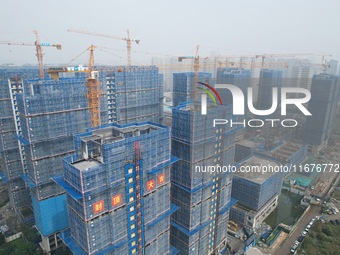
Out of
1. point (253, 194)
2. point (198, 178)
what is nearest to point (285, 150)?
point (253, 194)

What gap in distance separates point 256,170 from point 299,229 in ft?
43.3

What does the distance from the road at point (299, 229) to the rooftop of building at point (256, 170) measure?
425 inches

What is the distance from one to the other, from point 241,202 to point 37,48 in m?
59.2

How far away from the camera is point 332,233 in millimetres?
46094

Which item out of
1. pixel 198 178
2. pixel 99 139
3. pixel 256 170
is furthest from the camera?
pixel 256 170

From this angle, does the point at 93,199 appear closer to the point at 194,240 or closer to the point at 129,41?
the point at 194,240

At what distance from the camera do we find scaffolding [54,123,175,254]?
912 inches

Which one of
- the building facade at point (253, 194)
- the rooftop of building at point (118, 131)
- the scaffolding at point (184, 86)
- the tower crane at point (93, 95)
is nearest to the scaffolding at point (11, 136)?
the tower crane at point (93, 95)

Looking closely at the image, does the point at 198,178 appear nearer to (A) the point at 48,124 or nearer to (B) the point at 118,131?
(B) the point at 118,131

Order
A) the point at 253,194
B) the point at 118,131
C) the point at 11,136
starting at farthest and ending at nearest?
the point at 253,194 < the point at 11,136 < the point at 118,131

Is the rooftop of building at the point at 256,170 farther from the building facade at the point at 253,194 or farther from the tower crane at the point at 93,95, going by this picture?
the tower crane at the point at 93,95

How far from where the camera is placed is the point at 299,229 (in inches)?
1925

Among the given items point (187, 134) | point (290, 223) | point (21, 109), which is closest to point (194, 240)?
point (187, 134)

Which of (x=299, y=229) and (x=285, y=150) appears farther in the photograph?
(x=285, y=150)
